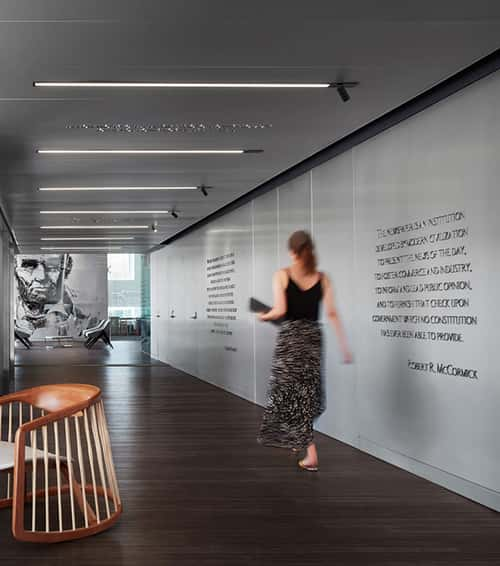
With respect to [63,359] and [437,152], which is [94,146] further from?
[63,359]

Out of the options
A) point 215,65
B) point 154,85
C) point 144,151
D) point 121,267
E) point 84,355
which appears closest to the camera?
point 215,65

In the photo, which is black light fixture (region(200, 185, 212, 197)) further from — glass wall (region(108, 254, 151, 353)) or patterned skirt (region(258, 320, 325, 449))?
glass wall (region(108, 254, 151, 353))

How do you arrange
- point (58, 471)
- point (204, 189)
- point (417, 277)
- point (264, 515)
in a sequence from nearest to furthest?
1. point (58, 471)
2. point (264, 515)
3. point (417, 277)
4. point (204, 189)

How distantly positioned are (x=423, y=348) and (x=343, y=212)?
81.7 inches

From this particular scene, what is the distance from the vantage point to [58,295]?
80.8 ft

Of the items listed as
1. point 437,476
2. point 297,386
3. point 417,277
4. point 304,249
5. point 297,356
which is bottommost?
point 437,476

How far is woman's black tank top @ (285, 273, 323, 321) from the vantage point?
6312mm

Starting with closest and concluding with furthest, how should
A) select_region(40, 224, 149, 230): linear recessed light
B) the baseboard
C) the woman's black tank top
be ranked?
the baseboard → the woman's black tank top → select_region(40, 224, 149, 230): linear recessed light

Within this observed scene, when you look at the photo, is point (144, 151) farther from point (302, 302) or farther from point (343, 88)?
point (343, 88)

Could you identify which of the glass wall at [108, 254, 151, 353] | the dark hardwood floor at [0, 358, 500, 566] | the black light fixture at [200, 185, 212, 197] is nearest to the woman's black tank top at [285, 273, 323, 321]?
the dark hardwood floor at [0, 358, 500, 566]

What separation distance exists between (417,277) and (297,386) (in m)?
1.24

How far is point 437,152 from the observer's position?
604 cm

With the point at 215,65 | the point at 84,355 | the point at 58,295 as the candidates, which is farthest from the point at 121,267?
the point at 215,65

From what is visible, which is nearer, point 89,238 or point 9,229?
A: point 9,229
